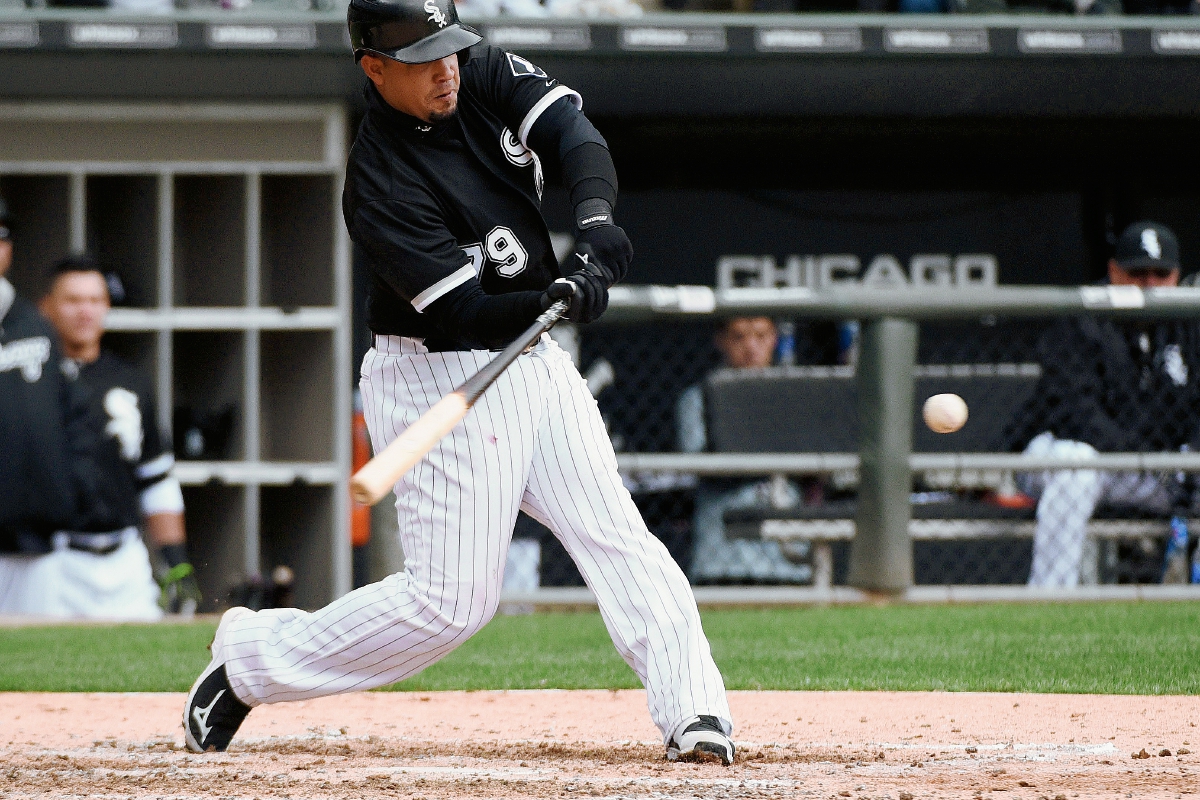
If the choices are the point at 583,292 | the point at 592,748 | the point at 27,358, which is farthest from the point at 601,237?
the point at 27,358

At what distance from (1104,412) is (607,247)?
3364 mm

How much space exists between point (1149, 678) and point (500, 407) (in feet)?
6.26

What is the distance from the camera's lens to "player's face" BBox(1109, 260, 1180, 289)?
19.9 ft

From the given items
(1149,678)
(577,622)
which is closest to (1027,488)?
(577,622)

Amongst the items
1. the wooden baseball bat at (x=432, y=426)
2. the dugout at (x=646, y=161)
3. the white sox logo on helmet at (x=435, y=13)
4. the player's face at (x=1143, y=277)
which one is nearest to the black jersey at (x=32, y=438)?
the dugout at (x=646, y=161)

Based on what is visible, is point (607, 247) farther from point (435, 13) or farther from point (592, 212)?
point (435, 13)

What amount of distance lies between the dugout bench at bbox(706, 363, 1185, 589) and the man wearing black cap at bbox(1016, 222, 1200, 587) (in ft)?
0.20

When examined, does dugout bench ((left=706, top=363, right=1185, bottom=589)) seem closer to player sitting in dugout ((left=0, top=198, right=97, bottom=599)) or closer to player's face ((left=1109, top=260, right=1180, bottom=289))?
player's face ((left=1109, top=260, right=1180, bottom=289))

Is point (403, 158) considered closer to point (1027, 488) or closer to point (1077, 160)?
point (1027, 488)

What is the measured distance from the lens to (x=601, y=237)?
9.11ft

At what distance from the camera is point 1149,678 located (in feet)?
12.9

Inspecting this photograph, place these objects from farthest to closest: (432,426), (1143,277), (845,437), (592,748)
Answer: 1. (1143,277)
2. (845,437)
3. (592,748)
4. (432,426)

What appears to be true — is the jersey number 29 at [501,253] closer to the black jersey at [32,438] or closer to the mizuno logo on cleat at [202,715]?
the mizuno logo on cleat at [202,715]

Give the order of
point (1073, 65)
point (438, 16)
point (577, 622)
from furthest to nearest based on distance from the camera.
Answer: point (1073, 65)
point (577, 622)
point (438, 16)
